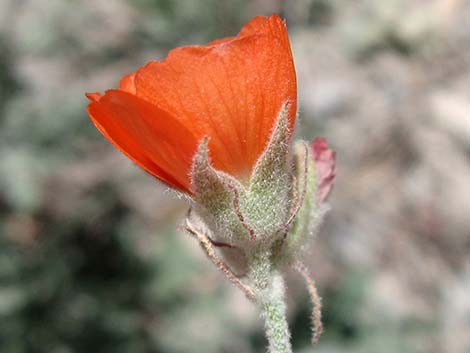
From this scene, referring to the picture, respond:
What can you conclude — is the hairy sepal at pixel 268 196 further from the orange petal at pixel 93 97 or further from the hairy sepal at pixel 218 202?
the orange petal at pixel 93 97

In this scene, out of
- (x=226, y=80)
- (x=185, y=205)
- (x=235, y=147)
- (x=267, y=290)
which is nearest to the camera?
(x=226, y=80)

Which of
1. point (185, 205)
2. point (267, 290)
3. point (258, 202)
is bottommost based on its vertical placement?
point (267, 290)

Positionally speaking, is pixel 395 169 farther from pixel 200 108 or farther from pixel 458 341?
pixel 200 108

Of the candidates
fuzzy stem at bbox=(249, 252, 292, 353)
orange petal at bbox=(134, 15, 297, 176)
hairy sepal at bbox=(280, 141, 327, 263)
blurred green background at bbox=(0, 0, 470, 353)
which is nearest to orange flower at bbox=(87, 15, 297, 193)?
orange petal at bbox=(134, 15, 297, 176)

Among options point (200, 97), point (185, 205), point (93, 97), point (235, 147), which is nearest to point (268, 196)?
point (235, 147)

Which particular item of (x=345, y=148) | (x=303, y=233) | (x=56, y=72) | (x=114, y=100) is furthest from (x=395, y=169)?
(x=114, y=100)

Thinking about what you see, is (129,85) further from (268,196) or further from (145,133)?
(268,196)

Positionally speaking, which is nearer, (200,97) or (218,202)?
(200,97)
